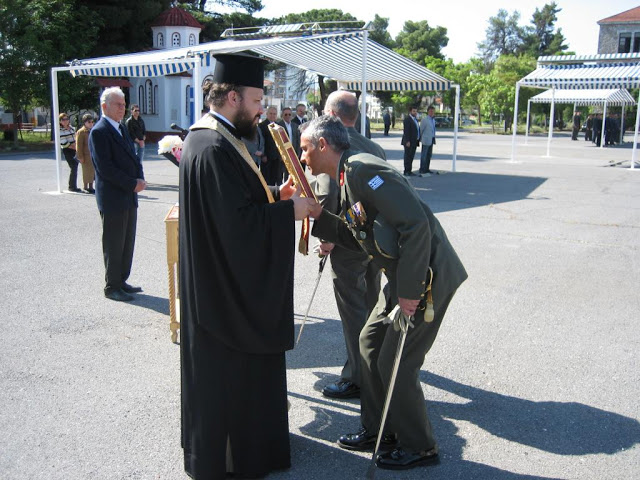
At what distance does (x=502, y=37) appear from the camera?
10250 centimetres

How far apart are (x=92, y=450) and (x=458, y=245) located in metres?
6.55

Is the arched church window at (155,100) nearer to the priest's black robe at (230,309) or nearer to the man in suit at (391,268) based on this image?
the man in suit at (391,268)

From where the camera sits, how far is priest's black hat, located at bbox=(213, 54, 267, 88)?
10.3 feet

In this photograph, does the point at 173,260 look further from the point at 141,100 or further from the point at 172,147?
the point at 141,100

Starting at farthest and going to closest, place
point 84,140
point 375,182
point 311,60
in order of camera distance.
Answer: point 311,60 < point 84,140 < point 375,182

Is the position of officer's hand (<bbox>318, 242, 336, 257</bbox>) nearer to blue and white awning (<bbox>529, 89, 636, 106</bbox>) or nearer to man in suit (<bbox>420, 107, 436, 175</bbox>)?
man in suit (<bbox>420, 107, 436, 175</bbox>)

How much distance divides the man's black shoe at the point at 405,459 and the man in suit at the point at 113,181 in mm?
3839

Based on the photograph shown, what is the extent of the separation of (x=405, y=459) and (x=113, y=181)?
4346 millimetres

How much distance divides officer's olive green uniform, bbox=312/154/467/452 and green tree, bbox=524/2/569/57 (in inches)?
3940

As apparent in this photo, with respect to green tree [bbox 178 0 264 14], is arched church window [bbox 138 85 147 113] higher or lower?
lower

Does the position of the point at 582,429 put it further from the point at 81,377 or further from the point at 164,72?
the point at 164,72

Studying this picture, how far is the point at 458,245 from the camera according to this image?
29.7 ft

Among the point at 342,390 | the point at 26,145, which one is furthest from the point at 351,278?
the point at 26,145

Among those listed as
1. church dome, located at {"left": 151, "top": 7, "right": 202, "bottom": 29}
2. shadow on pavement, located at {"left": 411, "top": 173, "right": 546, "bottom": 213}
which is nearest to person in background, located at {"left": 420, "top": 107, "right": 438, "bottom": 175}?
shadow on pavement, located at {"left": 411, "top": 173, "right": 546, "bottom": 213}
